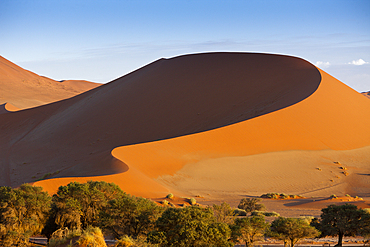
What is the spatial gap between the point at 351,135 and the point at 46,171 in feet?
84.9

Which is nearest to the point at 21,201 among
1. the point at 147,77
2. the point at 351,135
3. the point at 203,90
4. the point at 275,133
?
the point at 275,133

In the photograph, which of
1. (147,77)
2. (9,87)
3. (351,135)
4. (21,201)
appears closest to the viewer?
(21,201)

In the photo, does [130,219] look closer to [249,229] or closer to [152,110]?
[249,229]

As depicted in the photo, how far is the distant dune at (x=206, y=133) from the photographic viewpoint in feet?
81.6

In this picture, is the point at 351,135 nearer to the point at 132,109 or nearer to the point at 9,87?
the point at 132,109

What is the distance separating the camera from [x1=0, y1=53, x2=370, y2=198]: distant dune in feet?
81.6

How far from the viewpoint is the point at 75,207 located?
44.6 ft

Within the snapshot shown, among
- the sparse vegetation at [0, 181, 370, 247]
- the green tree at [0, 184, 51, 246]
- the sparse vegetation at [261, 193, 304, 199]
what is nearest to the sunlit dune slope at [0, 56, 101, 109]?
the sparse vegetation at [261, 193, 304, 199]

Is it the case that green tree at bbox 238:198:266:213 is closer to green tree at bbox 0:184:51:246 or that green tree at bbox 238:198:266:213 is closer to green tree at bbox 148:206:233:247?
green tree at bbox 148:206:233:247

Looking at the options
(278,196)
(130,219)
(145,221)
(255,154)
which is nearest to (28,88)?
(255,154)

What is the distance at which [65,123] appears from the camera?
43.2 meters

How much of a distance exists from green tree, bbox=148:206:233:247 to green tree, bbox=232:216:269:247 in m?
0.80

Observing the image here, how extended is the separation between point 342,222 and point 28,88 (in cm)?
10955

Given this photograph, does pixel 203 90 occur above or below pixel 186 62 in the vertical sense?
below
